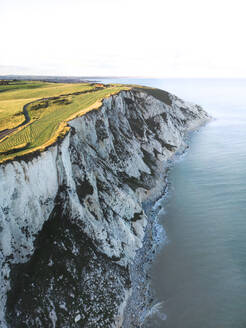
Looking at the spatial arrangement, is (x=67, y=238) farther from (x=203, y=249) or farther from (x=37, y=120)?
(x=37, y=120)

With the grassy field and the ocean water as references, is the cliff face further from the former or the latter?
the ocean water

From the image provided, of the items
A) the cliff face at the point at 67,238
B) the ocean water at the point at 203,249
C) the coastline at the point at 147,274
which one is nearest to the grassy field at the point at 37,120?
the cliff face at the point at 67,238

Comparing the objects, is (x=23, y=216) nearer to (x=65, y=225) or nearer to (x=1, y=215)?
(x=1, y=215)

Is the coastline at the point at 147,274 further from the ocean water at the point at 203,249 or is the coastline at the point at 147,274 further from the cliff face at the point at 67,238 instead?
the cliff face at the point at 67,238

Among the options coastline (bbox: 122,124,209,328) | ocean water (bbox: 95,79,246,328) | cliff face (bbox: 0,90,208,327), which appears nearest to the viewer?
cliff face (bbox: 0,90,208,327)

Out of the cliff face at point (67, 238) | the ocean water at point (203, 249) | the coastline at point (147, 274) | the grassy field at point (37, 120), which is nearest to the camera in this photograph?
the cliff face at point (67, 238)

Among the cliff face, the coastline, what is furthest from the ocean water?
the cliff face
